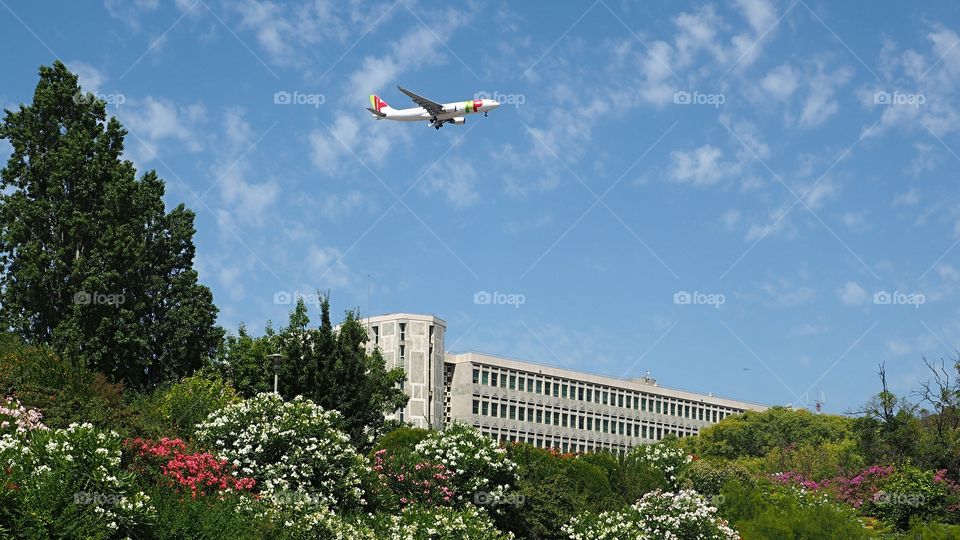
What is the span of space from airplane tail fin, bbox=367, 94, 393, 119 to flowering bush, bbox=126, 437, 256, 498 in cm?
4490

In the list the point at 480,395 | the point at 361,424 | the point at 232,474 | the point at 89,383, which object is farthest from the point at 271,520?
the point at 480,395

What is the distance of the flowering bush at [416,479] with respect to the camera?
32625 millimetres

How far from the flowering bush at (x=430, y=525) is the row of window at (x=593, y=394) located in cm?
9434

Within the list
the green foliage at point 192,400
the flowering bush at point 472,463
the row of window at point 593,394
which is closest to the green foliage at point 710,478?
the flowering bush at point 472,463

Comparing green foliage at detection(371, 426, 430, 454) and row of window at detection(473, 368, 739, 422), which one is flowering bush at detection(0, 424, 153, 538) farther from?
row of window at detection(473, 368, 739, 422)

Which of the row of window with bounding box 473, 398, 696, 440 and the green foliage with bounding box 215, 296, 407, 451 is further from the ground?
the row of window with bounding box 473, 398, 696, 440

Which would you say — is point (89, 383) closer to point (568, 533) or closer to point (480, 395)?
point (568, 533)

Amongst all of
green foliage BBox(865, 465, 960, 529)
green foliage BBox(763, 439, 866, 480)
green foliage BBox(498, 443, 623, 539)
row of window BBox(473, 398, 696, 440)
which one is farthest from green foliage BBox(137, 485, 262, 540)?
row of window BBox(473, 398, 696, 440)

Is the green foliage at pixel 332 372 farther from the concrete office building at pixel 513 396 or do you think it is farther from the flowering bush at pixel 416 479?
the concrete office building at pixel 513 396

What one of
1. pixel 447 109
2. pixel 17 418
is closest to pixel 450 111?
pixel 447 109

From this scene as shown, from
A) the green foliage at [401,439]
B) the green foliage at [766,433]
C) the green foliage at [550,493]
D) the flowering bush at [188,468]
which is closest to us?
the flowering bush at [188,468]

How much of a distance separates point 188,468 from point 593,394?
114096 millimetres

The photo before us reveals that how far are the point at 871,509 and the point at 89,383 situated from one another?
107 ft

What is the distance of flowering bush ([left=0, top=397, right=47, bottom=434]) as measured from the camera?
911 inches
